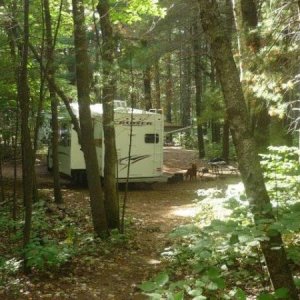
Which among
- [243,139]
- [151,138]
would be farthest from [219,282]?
[151,138]

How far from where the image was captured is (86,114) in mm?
7977

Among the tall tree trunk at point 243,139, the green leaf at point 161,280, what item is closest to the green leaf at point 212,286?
the green leaf at point 161,280

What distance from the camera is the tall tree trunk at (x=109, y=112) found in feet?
25.8

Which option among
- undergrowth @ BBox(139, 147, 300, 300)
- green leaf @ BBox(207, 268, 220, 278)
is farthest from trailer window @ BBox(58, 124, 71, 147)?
green leaf @ BBox(207, 268, 220, 278)

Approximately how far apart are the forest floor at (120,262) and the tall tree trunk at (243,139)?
2.66 m

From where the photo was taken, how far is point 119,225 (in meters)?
8.95

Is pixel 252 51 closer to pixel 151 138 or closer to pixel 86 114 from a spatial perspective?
pixel 86 114

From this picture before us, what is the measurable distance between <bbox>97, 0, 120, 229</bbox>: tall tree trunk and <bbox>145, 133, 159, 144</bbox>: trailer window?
19.2 ft

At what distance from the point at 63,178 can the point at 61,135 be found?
6.34 feet

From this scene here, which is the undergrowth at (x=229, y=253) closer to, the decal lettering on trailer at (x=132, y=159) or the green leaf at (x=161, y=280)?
the green leaf at (x=161, y=280)

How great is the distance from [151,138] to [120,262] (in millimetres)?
7906

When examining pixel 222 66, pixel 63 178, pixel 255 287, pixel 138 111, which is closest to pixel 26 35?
pixel 222 66

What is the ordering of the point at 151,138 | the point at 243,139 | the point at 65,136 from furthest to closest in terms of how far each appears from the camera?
the point at 65,136, the point at 151,138, the point at 243,139

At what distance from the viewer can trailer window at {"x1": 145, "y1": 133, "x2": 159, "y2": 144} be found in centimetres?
1465
